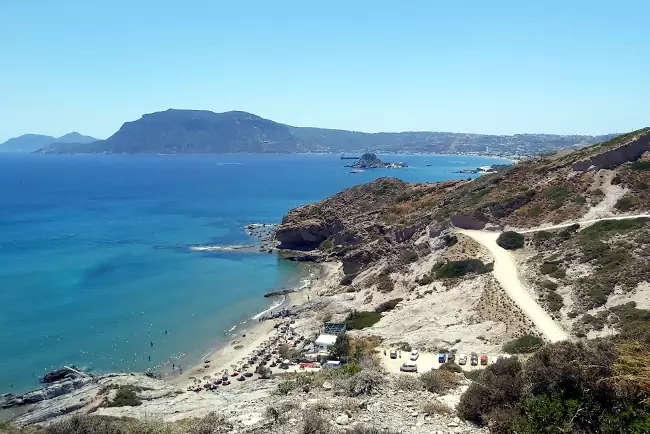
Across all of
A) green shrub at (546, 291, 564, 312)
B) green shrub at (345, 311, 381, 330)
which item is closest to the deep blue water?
green shrub at (345, 311, 381, 330)

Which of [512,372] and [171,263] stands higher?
[512,372]

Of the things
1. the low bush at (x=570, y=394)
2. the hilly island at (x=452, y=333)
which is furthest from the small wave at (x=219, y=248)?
the low bush at (x=570, y=394)

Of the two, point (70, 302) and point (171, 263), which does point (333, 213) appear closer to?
point (171, 263)

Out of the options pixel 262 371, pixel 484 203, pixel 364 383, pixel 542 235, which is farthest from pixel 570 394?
pixel 484 203

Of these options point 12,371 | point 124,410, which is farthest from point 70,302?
point 124,410

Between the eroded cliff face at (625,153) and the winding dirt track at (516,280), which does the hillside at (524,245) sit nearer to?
the eroded cliff face at (625,153)

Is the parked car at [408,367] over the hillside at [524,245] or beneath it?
beneath
